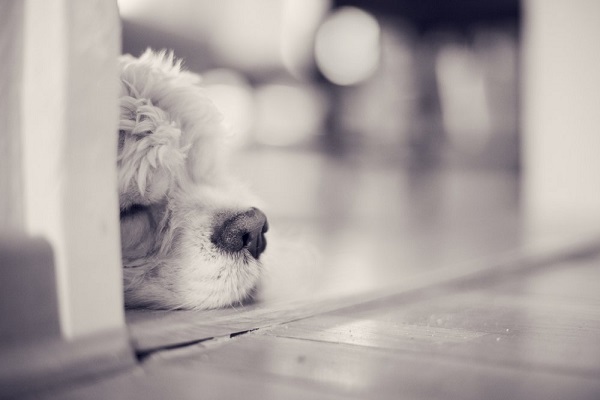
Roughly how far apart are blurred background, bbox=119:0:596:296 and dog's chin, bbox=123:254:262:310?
2.86m

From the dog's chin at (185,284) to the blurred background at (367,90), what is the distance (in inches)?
113

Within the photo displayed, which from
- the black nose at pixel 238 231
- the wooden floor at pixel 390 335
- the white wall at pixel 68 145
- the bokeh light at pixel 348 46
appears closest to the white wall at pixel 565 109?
the wooden floor at pixel 390 335

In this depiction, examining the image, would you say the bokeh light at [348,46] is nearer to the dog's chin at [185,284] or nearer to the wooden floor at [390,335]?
the wooden floor at [390,335]

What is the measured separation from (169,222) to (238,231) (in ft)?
0.34

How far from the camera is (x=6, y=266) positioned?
586 millimetres

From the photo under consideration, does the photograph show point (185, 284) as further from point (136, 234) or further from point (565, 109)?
point (565, 109)

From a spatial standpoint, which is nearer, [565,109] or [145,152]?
[145,152]

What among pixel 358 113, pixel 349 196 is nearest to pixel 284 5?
pixel 358 113

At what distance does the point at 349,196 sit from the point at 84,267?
3.66 m

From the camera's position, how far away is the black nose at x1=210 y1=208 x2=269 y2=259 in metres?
0.93

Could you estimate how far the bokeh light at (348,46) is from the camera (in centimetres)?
811

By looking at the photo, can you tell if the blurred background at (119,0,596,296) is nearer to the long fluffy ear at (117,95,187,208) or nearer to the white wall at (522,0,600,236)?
the white wall at (522,0,600,236)

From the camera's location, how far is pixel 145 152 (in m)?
0.91

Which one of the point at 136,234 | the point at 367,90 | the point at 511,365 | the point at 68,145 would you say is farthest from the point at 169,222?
the point at 367,90
